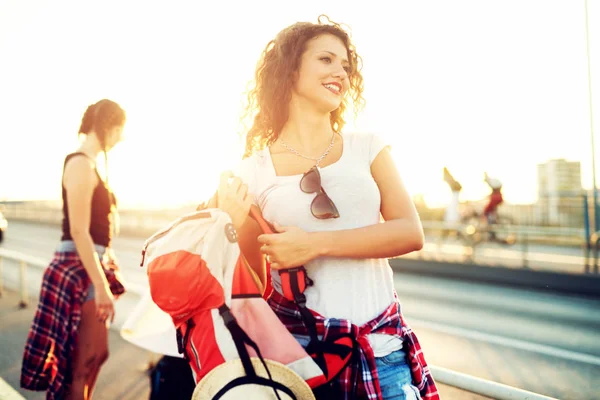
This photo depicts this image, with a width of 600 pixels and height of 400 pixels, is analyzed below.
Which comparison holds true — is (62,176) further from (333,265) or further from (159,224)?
(159,224)

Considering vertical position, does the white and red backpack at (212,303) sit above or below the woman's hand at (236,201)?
below

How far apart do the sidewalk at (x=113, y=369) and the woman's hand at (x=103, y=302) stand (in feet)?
2.06

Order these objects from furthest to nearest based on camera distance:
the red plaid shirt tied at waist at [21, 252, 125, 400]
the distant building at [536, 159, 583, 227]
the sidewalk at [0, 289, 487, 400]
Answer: the distant building at [536, 159, 583, 227], the sidewalk at [0, 289, 487, 400], the red plaid shirt tied at waist at [21, 252, 125, 400]

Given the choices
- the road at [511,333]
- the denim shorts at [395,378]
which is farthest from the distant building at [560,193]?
the denim shorts at [395,378]

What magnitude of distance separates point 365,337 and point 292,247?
1.15ft

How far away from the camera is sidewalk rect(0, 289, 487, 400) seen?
13.6 ft

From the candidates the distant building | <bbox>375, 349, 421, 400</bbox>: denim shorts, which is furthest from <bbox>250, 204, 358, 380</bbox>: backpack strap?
the distant building

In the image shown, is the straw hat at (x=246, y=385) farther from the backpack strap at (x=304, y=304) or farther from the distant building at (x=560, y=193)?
the distant building at (x=560, y=193)

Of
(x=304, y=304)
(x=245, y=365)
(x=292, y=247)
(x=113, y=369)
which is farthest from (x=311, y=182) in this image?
(x=113, y=369)

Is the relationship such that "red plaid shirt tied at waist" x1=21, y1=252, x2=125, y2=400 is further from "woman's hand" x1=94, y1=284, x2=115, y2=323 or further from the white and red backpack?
the white and red backpack

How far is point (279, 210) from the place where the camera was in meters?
1.78

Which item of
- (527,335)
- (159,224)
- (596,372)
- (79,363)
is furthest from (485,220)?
(159,224)

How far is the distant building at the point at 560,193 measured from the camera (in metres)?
11.5

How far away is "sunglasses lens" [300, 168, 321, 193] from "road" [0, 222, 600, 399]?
12.3 ft
